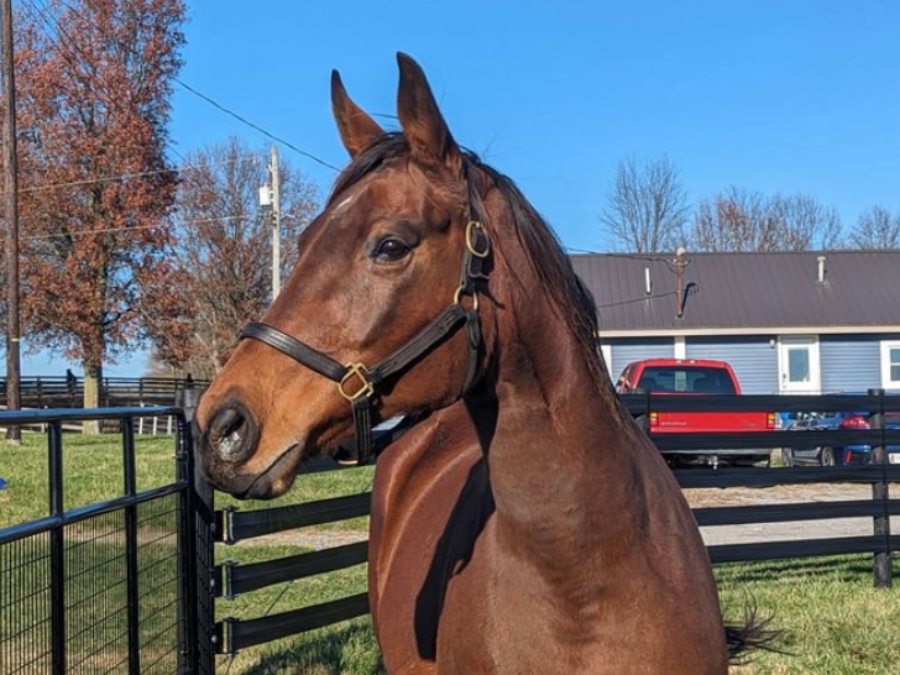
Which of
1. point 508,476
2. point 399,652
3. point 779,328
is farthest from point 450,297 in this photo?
point 779,328

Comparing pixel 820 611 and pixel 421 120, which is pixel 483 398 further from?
pixel 820 611

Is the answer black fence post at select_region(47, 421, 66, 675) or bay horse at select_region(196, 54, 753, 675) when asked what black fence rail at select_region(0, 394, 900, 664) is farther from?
bay horse at select_region(196, 54, 753, 675)

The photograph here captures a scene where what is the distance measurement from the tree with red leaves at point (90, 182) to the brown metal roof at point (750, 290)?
38.9 feet

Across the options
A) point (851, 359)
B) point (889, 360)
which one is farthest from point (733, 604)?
point (889, 360)

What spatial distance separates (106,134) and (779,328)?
17.8 m

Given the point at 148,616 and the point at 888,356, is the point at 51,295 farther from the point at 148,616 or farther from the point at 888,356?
the point at 148,616

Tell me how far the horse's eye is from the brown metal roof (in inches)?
909

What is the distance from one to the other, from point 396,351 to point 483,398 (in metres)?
0.32

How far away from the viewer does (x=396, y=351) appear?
2.19 m

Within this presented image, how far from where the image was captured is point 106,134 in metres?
26.1

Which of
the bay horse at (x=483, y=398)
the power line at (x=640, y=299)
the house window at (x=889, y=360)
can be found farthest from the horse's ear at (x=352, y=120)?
the house window at (x=889, y=360)

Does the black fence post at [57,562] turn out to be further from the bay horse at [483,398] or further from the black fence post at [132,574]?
the bay horse at [483,398]

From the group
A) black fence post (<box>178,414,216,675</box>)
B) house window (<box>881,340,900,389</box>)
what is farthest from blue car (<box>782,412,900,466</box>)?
black fence post (<box>178,414,216,675</box>)

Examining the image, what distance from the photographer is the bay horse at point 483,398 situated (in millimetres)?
2113
